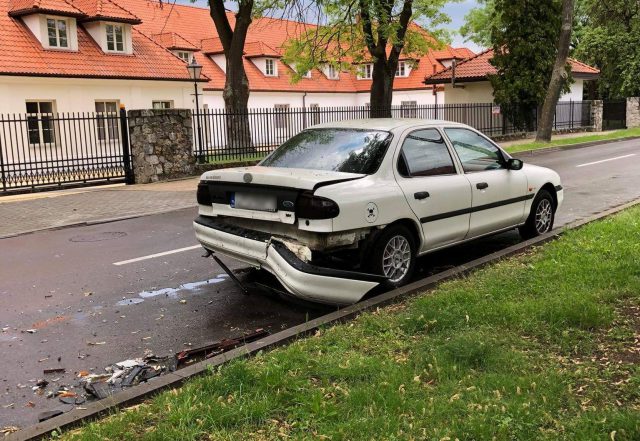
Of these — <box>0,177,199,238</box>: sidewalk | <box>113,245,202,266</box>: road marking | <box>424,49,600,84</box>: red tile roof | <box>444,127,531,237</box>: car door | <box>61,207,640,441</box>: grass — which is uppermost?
<box>424,49,600,84</box>: red tile roof

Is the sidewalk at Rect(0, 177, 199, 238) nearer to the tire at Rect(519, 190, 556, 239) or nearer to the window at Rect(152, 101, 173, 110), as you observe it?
the tire at Rect(519, 190, 556, 239)

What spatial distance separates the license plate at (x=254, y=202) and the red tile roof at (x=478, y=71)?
2926cm

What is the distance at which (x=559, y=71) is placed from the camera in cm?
2594

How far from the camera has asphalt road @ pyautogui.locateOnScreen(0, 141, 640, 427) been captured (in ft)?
15.9

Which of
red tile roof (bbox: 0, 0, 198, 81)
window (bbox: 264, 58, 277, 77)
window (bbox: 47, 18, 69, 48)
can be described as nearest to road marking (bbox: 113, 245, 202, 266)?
red tile roof (bbox: 0, 0, 198, 81)

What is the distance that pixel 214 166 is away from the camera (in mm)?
18703

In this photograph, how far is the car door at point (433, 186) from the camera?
20.5 feet

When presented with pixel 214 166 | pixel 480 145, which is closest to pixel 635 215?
pixel 480 145

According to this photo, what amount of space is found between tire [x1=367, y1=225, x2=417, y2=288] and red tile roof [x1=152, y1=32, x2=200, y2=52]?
1205 inches

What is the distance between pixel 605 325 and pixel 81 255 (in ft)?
21.9

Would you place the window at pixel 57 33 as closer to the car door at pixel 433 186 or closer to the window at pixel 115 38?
the window at pixel 115 38

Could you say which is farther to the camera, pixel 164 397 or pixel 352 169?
pixel 352 169

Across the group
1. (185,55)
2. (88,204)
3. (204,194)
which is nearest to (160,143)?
(88,204)

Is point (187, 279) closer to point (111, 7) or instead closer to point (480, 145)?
point (480, 145)
